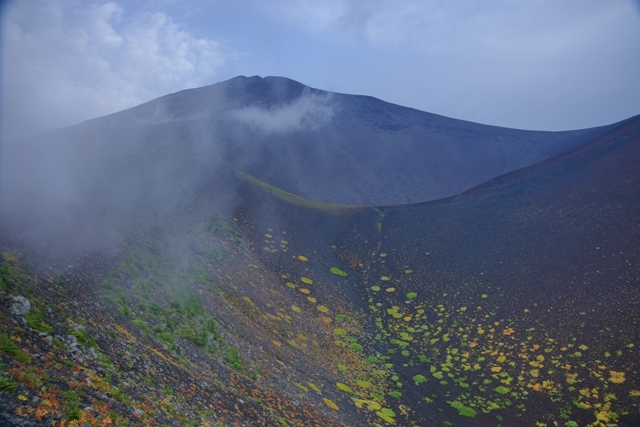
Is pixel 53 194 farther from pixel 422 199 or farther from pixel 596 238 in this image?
pixel 422 199

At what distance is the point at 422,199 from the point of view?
64.2 metres

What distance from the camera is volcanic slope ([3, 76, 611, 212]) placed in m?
47.7

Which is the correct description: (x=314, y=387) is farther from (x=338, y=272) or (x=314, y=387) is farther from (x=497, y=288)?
(x=497, y=288)

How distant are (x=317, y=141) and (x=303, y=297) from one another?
48314 mm

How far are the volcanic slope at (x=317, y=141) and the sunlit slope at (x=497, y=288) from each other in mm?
16219

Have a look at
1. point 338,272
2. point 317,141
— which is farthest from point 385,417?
point 317,141

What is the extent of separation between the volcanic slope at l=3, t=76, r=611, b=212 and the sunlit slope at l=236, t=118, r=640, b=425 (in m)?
16.2

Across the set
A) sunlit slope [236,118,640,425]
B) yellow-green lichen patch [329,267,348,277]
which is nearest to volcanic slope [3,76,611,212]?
sunlit slope [236,118,640,425]

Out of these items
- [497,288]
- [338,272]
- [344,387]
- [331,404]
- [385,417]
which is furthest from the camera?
[338,272]

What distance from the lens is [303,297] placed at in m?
25.6

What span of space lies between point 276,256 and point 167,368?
18044 millimetres

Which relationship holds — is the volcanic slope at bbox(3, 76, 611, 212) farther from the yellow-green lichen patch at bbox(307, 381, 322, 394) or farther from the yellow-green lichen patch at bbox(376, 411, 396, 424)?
the yellow-green lichen patch at bbox(376, 411, 396, 424)

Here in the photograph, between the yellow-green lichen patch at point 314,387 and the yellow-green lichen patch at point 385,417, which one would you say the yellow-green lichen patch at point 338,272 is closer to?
the yellow-green lichen patch at point 314,387

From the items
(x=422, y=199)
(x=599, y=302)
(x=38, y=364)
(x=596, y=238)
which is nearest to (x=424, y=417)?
(x=599, y=302)
